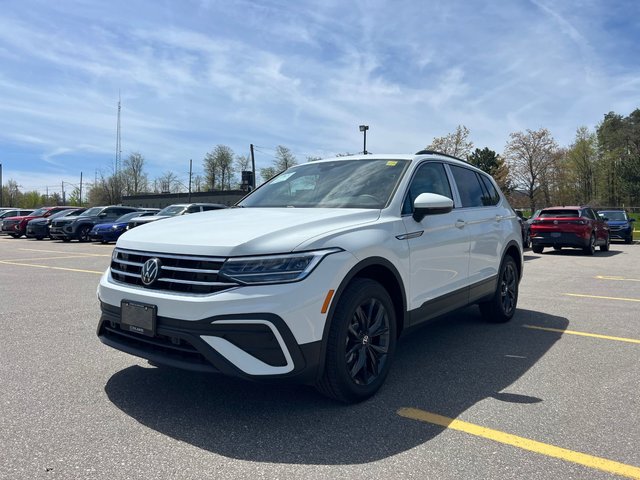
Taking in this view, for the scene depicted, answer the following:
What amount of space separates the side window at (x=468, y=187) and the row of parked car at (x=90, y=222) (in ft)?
47.3

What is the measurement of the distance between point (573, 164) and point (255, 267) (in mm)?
65683

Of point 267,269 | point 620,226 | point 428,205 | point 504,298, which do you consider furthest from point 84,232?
point 620,226

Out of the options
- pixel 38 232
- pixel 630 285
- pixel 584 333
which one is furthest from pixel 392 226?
pixel 38 232

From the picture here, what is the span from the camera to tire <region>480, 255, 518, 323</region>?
5.89 metres

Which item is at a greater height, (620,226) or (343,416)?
(620,226)

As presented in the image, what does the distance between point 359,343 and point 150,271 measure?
1.46 metres

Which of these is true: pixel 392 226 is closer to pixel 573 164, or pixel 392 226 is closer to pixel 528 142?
pixel 528 142

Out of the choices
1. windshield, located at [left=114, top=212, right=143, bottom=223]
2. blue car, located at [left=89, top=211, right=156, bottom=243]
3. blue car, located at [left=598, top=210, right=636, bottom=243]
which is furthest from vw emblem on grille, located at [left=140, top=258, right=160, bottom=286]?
blue car, located at [left=598, top=210, right=636, bottom=243]

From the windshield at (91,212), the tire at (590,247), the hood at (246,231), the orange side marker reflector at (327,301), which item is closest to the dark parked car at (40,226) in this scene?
the windshield at (91,212)

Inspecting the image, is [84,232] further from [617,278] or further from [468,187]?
[468,187]

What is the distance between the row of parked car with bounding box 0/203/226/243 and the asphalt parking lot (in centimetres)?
1534

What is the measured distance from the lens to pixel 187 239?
10.8 ft

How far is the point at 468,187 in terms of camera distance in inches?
216

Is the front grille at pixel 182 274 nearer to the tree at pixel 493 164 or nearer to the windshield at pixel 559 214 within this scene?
the windshield at pixel 559 214
